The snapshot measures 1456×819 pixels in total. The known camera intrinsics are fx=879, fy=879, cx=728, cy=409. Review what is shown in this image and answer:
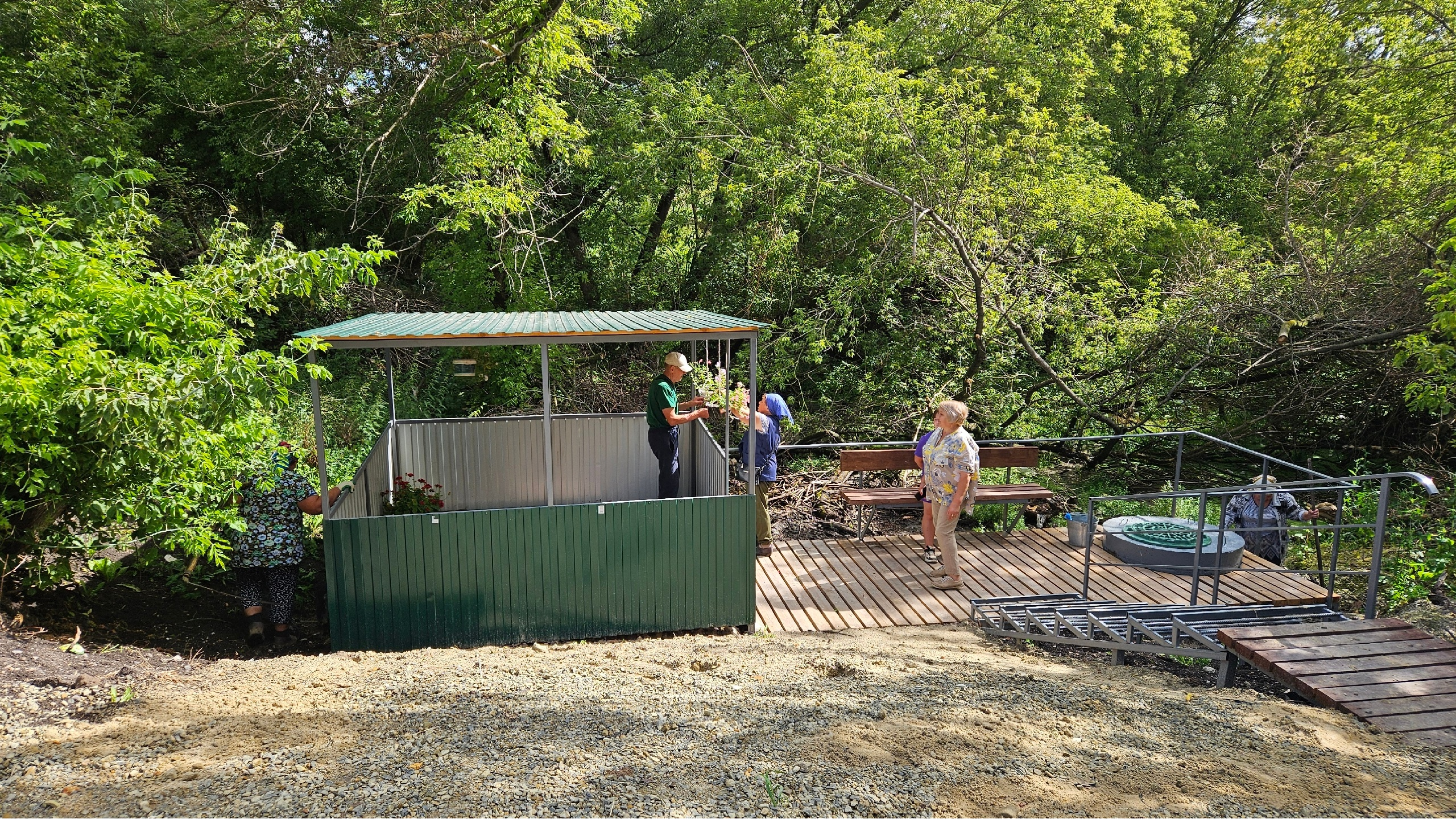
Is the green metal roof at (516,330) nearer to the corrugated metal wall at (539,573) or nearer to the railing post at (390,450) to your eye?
the railing post at (390,450)

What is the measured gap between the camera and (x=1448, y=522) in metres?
7.32

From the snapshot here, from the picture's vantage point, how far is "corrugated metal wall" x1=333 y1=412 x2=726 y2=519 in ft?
28.1

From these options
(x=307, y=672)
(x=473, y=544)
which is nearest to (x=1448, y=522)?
(x=473, y=544)

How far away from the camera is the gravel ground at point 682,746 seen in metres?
3.67

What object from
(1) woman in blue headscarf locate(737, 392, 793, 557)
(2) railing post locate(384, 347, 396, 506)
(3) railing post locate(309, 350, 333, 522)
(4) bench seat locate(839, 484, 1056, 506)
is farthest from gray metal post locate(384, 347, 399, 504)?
(4) bench seat locate(839, 484, 1056, 506)

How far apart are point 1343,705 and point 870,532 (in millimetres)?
5532

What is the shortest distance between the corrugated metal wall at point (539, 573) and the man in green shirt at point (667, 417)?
41.5 inches

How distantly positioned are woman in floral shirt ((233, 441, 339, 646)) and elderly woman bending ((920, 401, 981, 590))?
4842 millimetres

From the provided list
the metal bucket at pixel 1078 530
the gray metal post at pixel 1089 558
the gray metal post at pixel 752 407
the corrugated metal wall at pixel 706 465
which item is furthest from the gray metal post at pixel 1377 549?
the corrugated metal wall at pixel 706 465

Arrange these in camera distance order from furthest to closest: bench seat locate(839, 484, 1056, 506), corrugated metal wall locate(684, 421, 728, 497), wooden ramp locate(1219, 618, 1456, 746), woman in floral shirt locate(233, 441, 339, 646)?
bench seat locate(839, 484, 1056, 506) → corrugated metal wall locate(684, 421, 728, 497) → woman in floral shirt locate(233, 441, 339, 646) → wooden ramp locate(1219, 618, 1456, 746)

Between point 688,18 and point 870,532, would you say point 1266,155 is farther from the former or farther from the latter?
point 870,532

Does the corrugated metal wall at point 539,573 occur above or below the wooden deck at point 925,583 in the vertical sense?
above

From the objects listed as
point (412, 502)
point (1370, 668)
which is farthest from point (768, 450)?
point (1370, 668)

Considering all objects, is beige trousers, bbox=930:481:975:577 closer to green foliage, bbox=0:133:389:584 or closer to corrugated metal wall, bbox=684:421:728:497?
corrugated metal wall, bbox=684:421:728:497
